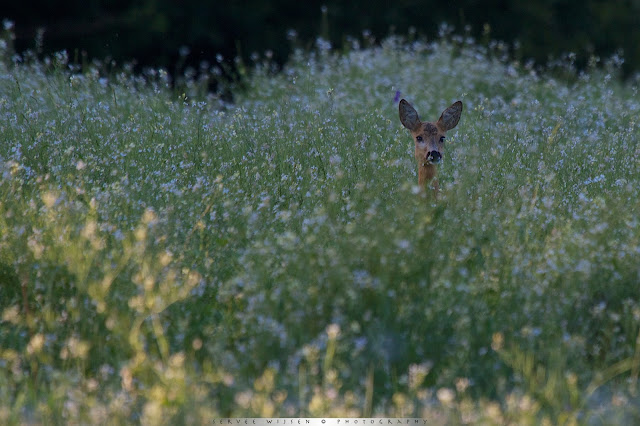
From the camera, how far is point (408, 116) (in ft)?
22.8

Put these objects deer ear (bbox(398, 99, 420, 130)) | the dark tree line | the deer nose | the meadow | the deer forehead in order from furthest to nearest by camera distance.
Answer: the dark tree line, deer ear (bbox(398, 99, 420, 130)), the deer forehead, the deer nose, the meadow

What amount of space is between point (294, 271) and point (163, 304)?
763mm

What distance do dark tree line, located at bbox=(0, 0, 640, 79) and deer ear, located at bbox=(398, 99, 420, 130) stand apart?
23.5ft

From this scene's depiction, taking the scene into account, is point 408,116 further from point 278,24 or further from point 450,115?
point 278,24

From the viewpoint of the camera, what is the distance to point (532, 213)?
5.25 m

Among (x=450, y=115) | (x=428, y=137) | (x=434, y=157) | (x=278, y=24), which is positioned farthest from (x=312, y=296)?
Result: (x=278, y=24)

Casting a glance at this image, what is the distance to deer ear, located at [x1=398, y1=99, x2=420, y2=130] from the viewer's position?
6.90 m

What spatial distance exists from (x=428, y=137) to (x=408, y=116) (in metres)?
0.30

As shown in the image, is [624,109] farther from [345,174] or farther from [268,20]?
[268,20]

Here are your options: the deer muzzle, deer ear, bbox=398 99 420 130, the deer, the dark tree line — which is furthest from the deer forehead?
the dark tree line

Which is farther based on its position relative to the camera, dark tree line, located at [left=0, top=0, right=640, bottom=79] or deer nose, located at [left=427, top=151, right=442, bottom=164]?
dark tree line, located at [left=0, top=0, right=640, bottom=79]

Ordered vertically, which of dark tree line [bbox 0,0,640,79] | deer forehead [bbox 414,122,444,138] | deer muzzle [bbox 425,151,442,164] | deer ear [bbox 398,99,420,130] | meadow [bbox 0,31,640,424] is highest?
dark tree line [bbox 0,0,640,79]

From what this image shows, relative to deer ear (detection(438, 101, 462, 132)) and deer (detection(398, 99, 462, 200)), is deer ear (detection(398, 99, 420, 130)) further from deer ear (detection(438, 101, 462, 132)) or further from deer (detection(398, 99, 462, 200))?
deer ear (detection(438, 101, 462, 132))

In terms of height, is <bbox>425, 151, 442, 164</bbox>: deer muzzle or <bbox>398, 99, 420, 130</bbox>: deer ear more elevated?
<bbox>398, 99, 420, 130</bbox>: deer ear
